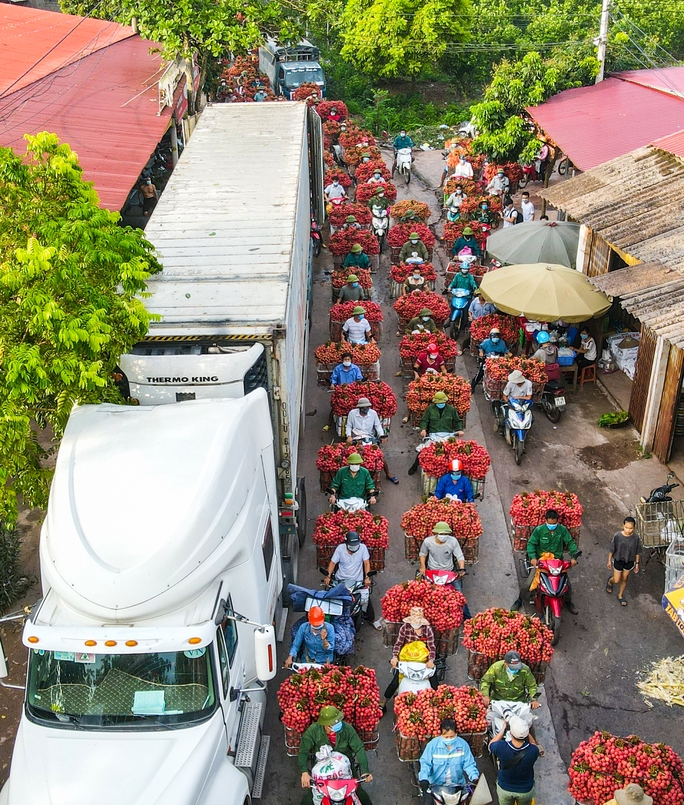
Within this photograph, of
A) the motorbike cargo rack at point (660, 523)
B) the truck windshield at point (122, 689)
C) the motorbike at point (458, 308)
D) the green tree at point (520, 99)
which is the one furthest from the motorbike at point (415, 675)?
the green tree at point (520, 99)

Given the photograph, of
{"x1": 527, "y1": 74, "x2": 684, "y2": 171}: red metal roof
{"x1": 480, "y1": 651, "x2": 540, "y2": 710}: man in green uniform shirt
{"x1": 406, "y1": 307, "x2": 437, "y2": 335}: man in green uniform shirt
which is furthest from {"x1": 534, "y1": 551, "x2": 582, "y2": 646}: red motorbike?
{"x1": 527, "y1": 74, "x2": 684, "y2": 171}: red metal roof

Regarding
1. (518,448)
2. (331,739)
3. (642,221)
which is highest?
(642,221)

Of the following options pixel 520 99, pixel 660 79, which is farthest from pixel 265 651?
pixel 660 79

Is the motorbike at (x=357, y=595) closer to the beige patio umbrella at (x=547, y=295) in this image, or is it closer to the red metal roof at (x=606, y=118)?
the beige patio umbrella at (x=547, y=295)

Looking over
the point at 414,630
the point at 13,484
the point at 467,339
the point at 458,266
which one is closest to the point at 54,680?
the point at 13,484

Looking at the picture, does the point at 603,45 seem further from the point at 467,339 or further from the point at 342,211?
the point at 467,339

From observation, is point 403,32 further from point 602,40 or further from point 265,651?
point 265,651

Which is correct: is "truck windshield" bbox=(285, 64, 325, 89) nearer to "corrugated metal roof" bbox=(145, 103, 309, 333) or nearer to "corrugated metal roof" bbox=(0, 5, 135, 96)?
"corrugated metal roof" bbox=(0, 5, 135, 96)
